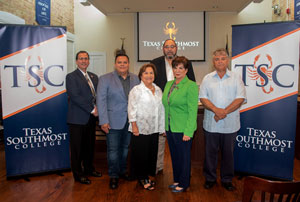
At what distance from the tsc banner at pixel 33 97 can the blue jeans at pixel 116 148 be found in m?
0.83

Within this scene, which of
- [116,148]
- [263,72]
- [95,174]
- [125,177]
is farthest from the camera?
[95,174]

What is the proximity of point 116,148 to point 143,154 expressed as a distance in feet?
1.15

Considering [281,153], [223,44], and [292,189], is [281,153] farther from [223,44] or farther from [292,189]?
[223,44]

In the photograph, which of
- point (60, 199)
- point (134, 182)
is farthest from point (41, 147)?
point (134, 182)

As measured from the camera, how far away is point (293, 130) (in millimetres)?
3043

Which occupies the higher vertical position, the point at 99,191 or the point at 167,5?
the point at 167,5

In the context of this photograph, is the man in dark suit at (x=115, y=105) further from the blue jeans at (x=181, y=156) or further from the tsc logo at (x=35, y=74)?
the tsc logo at (x=35, y=74)

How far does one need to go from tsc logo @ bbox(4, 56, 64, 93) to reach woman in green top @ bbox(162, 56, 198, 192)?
5.09 ft

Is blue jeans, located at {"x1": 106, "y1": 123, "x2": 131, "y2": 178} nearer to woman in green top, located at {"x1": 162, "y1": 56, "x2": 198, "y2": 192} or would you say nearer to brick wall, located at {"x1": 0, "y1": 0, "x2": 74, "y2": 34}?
woman in green top, located at {"x1": 162, "y1": 56, "x2": 198, "y2": 192}

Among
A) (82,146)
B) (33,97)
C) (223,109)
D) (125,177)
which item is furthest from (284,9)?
(33,97)

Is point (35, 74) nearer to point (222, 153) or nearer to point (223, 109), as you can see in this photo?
point (223, 109)

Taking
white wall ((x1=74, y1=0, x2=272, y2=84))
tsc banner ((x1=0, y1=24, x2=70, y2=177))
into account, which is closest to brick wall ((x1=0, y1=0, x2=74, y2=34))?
white wall ((x1=74, y1=0, x2=272, y2=84))

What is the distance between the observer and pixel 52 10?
708cm

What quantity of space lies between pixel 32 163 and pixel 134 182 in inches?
53.4
